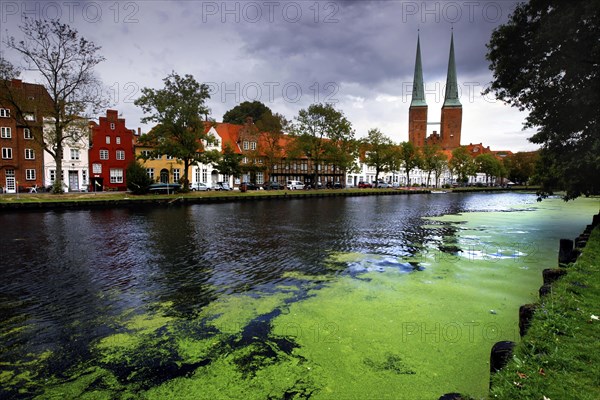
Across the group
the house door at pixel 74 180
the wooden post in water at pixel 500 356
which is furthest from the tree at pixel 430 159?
the wooden post in water at pixel 500 356

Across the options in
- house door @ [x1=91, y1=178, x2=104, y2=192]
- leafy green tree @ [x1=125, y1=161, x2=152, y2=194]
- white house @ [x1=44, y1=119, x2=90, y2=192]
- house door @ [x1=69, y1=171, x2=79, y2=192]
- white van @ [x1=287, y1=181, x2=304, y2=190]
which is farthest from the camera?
white van @ [x1=287, y1=181, x2=304, y2=190]

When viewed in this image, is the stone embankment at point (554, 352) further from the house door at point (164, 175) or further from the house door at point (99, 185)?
the house door at point (164, 175)

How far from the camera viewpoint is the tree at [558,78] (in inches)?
572

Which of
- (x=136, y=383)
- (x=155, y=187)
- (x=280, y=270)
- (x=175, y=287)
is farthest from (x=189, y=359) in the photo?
(x=155, y=187)

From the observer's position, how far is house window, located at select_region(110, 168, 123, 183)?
2402 inches

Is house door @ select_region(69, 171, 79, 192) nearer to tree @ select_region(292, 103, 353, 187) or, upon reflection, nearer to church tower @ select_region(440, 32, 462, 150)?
tree @ select_region(292, 103, 353, 187)

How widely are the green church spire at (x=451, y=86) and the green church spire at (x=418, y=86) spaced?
9.49 metres

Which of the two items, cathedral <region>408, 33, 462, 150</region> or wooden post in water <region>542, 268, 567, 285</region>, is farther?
cathedral <region>408, 33, 462, 150</region>

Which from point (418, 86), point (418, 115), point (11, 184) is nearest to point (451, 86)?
point (418, 86)

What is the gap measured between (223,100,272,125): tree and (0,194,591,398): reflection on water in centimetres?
7135

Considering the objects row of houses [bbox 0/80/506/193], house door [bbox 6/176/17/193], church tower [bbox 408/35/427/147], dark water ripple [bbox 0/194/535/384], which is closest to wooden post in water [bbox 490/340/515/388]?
dark water ripple [bbox 0/194/535/384]

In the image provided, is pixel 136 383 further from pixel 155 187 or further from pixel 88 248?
pixel 155 187

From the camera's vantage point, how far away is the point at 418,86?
128m

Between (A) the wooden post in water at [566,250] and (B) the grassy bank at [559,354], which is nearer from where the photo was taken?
(B) the grassy bank at [559,354]
